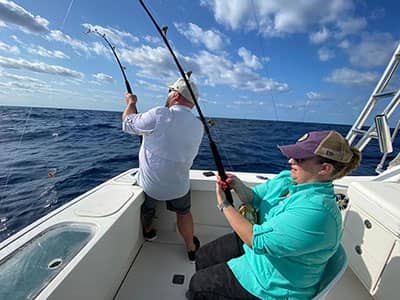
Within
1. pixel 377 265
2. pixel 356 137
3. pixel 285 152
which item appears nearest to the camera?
pixel 285 152

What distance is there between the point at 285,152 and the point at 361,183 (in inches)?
35.0

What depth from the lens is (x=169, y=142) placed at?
1.50 m

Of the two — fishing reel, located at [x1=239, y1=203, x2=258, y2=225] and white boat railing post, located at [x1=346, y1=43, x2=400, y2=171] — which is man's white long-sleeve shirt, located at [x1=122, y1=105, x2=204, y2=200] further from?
white boat railing post, located at [x1=346, y1=43, x2=400, y2=171]

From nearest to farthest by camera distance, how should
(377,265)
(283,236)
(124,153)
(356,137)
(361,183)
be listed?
(283,236) → (377,265) → (361,183) → (356,137) → (124,153)

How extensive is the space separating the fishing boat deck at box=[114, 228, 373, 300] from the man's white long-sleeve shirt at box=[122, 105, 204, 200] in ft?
1.83

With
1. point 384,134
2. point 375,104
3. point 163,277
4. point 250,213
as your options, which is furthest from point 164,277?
point 375,104

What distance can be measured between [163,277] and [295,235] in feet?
4.10

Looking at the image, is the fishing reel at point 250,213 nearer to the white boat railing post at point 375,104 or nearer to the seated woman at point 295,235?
the seated woman at point 295,235

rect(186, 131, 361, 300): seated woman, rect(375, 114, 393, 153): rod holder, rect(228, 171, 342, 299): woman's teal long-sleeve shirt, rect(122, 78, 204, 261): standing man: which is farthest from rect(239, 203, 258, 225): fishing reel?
rect(375, 114, 393, 153): rod holder

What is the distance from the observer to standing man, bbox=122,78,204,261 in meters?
1.46

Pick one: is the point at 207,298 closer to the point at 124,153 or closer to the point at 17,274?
the point at 17,274

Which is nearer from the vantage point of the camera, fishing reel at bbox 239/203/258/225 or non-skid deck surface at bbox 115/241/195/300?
fishing reel at bbox 239/203/258/225

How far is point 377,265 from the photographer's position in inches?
46.9

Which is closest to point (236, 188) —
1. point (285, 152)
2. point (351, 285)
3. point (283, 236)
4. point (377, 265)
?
point (285, 152)
